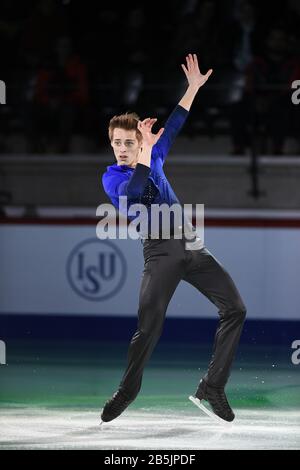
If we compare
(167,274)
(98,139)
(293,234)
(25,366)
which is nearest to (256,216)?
(293,234)

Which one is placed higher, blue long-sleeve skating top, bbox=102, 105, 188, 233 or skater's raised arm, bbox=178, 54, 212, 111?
skater's raised arm, bbox=178, 54, 212, 111

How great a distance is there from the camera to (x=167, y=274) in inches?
248

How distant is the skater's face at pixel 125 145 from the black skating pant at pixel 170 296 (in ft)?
1.62

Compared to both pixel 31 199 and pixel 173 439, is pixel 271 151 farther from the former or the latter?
pixel 173 439

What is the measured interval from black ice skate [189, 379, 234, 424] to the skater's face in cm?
139

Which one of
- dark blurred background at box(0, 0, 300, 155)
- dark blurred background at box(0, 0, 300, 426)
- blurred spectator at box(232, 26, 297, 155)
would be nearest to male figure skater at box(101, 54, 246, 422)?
dark blurred background at box(0, 0, 300, 426)

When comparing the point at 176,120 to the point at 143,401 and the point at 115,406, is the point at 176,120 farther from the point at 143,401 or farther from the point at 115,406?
the point at 143,401

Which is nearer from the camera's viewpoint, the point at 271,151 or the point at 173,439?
the point at 173,439

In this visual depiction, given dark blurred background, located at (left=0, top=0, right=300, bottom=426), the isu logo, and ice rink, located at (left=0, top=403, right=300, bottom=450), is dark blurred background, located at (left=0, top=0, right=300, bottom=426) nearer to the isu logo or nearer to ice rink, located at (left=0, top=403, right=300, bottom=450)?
the isu logo

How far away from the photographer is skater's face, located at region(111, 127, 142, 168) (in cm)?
629

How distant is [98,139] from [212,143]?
1.29 m

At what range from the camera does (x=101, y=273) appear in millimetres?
10961

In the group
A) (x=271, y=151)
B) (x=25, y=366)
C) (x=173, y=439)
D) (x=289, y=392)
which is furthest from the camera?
(x=271, y=151)

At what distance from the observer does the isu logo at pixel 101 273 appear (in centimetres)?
1095
